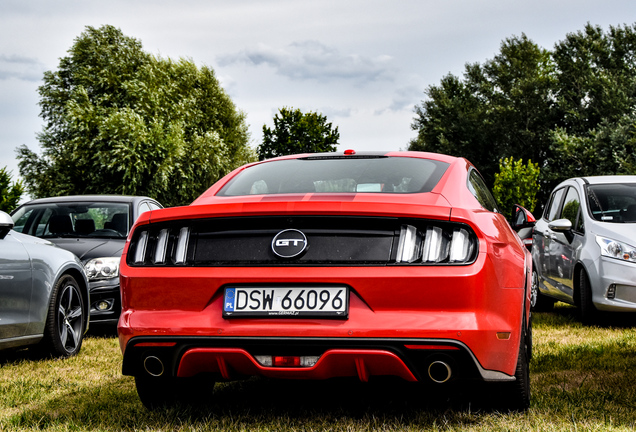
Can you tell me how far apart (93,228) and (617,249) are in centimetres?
590

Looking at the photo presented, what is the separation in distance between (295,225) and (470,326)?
2.99ft

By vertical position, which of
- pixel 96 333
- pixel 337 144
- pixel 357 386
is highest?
pixel 337 144

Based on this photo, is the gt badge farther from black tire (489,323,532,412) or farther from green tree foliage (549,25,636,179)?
green tree foliage (549,25,636,179)

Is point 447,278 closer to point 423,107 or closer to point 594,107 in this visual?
point 594,107

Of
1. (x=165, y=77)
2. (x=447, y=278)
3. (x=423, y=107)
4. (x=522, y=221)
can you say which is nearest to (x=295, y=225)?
(x=447, y=278)

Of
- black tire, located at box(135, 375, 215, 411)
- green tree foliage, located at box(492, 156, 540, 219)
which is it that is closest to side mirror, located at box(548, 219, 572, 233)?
black tire, located at box(135, 375, 215, 411)

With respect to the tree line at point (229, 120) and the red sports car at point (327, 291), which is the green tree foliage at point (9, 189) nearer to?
the tree line at point (229, 120)

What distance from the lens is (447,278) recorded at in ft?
10.5

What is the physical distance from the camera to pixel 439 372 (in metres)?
3.28

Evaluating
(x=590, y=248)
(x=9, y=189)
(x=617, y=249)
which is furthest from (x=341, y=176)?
(x=9, y=189)

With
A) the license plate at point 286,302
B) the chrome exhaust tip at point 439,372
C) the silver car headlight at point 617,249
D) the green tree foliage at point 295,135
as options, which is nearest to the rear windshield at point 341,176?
the license plate at point 286,302

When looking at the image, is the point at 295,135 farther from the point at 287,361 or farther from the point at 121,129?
the point at 287,361

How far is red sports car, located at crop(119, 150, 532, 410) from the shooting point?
10.5 ft

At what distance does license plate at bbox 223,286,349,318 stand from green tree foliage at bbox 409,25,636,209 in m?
38.5
